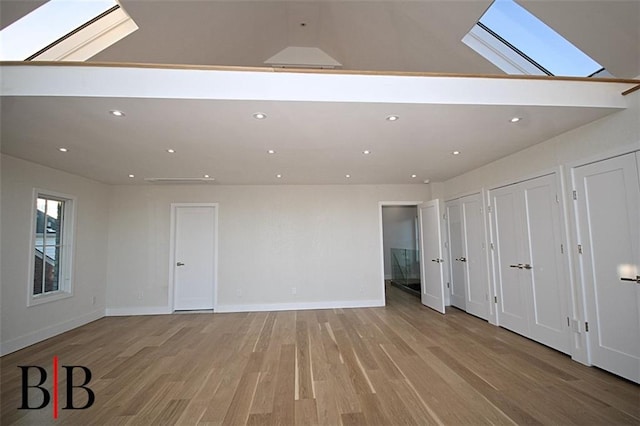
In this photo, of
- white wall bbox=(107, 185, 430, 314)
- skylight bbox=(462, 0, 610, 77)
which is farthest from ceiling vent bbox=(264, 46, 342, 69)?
skylight bbox=(462, 0, 610, 77)

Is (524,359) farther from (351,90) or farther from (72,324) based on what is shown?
(72,324)

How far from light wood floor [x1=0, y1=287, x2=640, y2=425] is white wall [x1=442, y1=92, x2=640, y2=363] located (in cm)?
76

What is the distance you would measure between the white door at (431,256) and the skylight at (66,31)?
208 inches

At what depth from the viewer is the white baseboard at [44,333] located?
11.4ft

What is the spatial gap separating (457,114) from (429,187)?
3.57 m

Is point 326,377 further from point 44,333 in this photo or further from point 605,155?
point 44,333

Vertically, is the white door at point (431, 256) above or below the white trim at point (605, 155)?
below

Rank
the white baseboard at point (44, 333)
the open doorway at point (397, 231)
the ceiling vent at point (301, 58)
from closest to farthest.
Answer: the white baseboard at point (44, 333)
the ceiling vent at point (301, 58)
the open doorway at point (397, 231)

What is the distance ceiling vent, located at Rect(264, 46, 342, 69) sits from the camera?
5.12m

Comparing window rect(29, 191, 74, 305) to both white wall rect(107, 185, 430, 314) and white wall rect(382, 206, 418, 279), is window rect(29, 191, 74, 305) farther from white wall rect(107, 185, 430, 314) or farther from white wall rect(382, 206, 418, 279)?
white wall rect(382, 206, 418, 279)

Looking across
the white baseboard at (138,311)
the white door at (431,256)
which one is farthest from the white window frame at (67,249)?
the white door at (431,256)

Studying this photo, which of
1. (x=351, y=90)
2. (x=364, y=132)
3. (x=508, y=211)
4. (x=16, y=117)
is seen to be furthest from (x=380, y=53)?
(x=16, y=117)

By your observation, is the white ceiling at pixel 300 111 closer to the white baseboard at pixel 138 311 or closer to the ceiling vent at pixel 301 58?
the ceiling vent at pixel 301 58

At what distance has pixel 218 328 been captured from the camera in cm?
438
